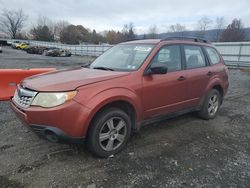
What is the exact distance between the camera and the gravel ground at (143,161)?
2.98m

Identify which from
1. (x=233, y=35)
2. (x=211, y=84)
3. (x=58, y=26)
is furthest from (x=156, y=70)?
(x=58, y=26)

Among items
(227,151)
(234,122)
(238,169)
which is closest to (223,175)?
(238,169)

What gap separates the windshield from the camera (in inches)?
156

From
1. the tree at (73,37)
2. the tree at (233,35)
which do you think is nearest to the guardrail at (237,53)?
the tree at (233,35)

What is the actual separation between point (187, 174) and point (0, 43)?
69.1 metres

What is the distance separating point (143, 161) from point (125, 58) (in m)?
1.86

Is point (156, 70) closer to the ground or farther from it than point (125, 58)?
closer to the ground

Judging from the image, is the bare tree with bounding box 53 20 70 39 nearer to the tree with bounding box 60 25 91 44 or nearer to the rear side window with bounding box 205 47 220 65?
the tree with bounding box 60 25 91 44

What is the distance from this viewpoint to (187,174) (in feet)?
10.4

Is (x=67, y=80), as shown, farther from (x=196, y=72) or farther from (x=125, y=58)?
(x=196, y=72)

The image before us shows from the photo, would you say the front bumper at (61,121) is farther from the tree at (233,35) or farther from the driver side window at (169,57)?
the tree at (233,35)

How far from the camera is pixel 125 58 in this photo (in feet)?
13.9

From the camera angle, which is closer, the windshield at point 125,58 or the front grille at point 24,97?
the front grille at point 24,97

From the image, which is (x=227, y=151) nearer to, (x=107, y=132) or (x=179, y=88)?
(x=179, y=88)
